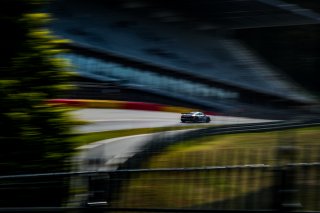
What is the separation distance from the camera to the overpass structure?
25719 millimetres

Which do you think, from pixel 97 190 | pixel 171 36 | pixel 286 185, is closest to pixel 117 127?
pixel 97 190

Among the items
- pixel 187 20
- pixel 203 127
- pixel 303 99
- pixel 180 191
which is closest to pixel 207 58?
pixel 187 20

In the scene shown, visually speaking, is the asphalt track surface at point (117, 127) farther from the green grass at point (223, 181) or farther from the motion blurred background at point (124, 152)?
the green grass at point (223, 181)

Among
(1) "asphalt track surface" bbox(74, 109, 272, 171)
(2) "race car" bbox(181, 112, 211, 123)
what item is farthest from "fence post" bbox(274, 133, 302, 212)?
(2) "race car" bbox(181, 112, 211, 123)

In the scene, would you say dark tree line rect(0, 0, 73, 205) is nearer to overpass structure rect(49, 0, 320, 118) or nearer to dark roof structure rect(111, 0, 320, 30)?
overpass structure rect(49, 0, 320, 118)

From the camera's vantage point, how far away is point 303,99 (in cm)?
1931

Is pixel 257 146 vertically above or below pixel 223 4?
below

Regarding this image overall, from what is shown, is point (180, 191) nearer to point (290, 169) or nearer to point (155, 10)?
point (290, 169)

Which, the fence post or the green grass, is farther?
the green grass

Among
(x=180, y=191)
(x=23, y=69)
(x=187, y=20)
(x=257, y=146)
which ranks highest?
(x=187, y=20)

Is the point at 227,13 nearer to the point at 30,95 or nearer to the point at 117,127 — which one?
the point at 117,127

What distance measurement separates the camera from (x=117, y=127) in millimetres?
11648

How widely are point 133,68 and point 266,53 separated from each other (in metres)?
7.89

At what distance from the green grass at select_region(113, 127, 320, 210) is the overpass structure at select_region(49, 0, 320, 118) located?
15.5 metres
